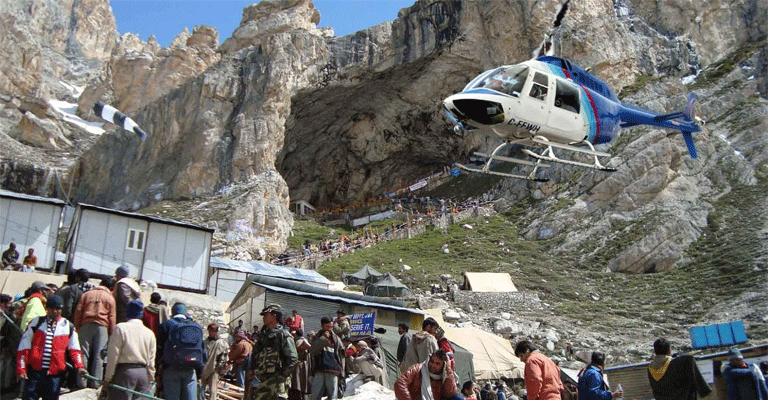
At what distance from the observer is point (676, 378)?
24.8 feet

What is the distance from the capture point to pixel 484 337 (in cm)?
2125

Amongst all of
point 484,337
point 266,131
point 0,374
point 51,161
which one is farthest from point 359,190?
point 0,374

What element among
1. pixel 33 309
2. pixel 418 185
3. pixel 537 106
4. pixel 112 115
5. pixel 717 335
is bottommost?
pixel 33 309

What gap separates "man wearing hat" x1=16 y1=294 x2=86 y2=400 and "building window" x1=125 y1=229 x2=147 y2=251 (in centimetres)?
1360

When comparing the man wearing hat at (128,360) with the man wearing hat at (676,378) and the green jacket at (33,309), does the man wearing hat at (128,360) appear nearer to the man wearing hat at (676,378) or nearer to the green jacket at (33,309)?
the green jacket at (33,309)

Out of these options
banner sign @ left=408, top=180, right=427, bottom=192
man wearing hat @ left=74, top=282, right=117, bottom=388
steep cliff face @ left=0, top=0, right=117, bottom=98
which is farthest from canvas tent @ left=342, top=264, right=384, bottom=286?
steep cliff face @ left=0, top=0, right=117, bottom=98

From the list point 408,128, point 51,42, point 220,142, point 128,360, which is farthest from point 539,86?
point 51,42

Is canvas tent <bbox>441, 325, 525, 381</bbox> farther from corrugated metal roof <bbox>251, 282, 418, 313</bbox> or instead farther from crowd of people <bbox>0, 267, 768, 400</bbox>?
crowd of people <bbox>0, 267, 768, 400</bbox>

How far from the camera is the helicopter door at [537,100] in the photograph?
16891 millimetres

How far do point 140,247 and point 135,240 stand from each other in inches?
9.8

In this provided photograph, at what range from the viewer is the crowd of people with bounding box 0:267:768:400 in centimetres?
734

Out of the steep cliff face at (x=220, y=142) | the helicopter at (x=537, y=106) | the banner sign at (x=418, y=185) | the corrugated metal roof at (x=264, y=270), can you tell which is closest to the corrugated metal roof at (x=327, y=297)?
the helicopter at (x=537, y=106)

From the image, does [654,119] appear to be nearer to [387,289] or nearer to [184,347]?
[387,289]

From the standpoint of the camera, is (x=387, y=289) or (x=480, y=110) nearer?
(x=480, y=110)
